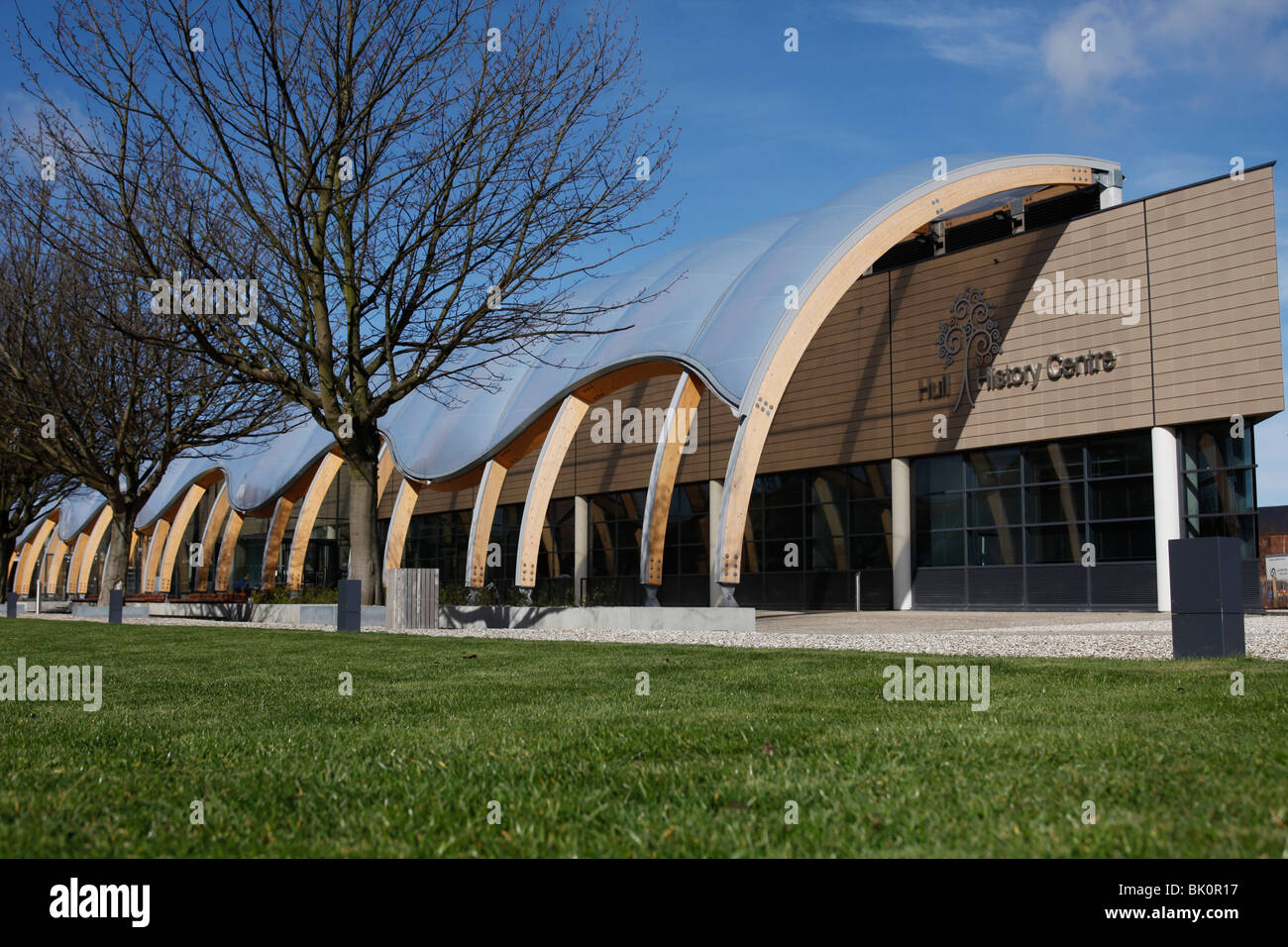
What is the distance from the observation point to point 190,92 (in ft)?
54.9

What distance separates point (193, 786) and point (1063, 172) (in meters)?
25.6

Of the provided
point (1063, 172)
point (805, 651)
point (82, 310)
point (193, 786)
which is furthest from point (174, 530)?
point (193, 786)

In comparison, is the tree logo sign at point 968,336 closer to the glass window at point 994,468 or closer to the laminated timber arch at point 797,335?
the glass window at point 994,468

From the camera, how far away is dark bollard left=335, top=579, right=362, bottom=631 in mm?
19078

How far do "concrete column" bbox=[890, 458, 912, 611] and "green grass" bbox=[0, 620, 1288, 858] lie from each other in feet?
70.0

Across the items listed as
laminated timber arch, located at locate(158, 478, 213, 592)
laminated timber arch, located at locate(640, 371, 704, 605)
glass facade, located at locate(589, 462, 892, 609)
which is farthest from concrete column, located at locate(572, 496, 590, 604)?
laminated timber arch, located at locate(158, 478, 213, 592)

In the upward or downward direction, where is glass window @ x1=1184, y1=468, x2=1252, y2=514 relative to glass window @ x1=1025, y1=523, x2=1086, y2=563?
upward

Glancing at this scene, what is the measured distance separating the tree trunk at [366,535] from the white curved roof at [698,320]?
9.91 feet

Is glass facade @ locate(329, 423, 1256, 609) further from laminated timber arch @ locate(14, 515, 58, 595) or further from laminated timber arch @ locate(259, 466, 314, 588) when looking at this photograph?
laminated timber arch @ locate(14, 515, 58, 595)

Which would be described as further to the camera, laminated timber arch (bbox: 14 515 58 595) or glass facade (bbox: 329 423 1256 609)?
laminated timber arch (bbox: 14 515 58 595)

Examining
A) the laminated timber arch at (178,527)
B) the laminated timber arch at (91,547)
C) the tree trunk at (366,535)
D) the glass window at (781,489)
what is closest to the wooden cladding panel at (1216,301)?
the glass window at (781,489)

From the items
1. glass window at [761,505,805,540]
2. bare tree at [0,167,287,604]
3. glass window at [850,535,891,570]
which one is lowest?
glass window at [850,535,891,570]

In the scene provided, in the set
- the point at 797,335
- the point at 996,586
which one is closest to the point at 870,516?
the point at 996,586

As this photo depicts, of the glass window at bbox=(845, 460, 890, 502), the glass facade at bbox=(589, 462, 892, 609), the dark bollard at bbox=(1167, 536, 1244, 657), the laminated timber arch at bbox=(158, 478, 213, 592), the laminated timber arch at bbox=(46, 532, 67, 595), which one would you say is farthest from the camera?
the laminated timber arch at bbox=(46, 532, 67, 595)
